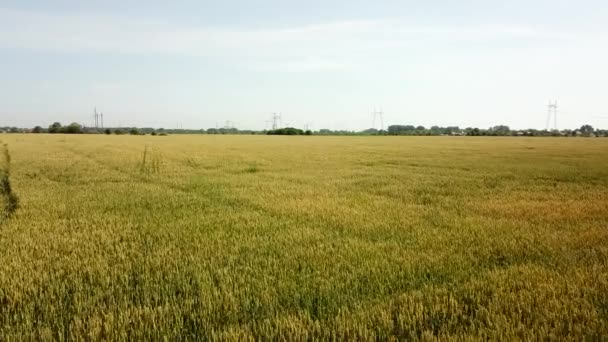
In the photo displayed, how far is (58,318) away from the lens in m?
4.64

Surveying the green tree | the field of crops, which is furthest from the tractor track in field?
the green tree

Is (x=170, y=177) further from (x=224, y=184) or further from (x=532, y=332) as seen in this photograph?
(x=532, y=332)

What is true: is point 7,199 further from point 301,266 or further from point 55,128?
point 55,128

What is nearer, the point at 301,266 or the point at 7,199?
the point at 301,266

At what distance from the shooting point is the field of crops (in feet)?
14.6

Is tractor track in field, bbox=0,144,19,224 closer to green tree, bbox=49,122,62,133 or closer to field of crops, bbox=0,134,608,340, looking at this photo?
field of crops, bbox=0,134,608,340

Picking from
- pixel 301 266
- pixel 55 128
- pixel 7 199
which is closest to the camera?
pixel 301 266

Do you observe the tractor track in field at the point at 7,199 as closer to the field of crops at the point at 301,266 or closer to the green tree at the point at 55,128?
the field of crops at the point at 301,266

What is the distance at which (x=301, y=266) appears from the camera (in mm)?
6375

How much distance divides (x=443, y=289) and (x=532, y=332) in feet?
4.20

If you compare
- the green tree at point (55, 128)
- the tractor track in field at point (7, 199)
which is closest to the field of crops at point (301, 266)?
the tractor track in field at point (7, 199)

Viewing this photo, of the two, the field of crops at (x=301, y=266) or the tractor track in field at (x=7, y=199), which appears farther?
the tractor track in field at (x=7, y=199)

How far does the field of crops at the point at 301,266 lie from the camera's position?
4453 millimetres

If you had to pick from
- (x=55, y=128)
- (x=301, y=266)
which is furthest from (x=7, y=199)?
(x=55, y=128)
